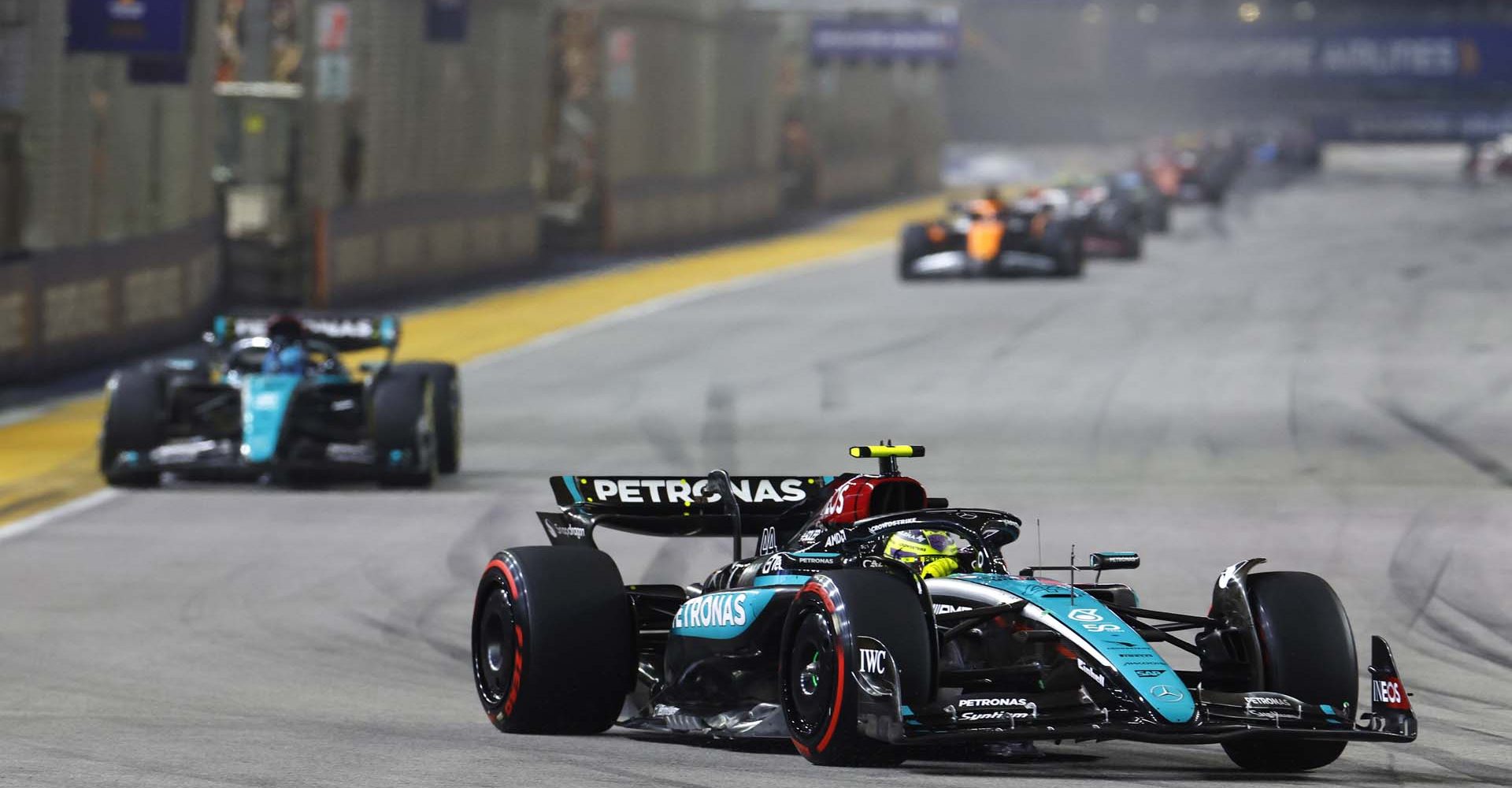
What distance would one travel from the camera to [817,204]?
6612 centimetres

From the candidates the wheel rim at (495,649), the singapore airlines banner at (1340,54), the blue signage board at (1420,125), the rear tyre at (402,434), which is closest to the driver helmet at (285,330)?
the rear tyre at (402,434)

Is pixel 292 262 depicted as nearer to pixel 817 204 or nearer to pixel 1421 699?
pixel 1421 699

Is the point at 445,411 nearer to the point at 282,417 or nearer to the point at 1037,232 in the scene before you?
the point at 282,417

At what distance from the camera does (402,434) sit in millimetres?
18547

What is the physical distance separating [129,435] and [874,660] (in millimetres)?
11234

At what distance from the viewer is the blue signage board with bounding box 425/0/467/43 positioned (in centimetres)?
3841

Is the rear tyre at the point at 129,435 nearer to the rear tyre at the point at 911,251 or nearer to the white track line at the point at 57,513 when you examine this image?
the white track line at the point at 57,513

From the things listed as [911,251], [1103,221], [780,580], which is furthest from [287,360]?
[1103,221]

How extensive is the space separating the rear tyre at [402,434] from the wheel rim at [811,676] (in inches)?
386

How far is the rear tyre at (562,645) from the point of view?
9.71m

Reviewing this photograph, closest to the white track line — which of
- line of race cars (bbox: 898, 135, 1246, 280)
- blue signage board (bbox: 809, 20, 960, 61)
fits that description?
line of race cars (bbox: 898, 135, 1246, 280)

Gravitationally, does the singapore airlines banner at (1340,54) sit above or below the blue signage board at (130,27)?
below

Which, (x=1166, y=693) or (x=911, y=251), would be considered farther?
(x=911, y=251)

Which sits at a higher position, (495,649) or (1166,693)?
(1166,693)
